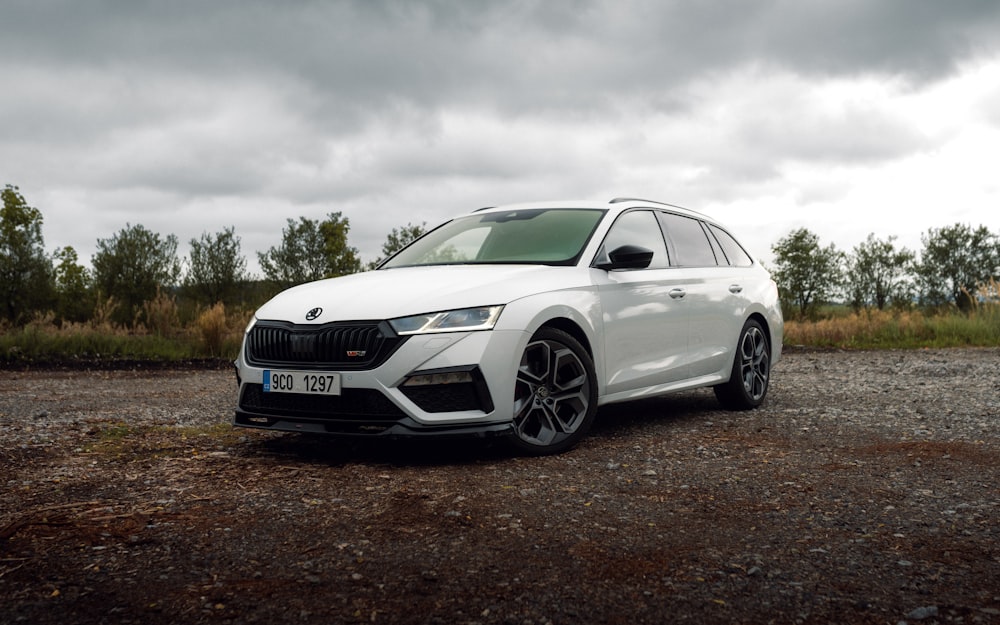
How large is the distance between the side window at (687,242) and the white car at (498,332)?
0.02 metres

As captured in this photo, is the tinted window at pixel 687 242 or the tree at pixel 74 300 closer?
the tinted window at pixel 687 242

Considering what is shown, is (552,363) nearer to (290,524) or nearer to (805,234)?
(290,524)

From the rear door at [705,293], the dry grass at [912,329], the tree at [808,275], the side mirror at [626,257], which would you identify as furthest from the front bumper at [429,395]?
the tree at [808,275]

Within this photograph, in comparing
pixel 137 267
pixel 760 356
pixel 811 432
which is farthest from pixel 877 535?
pixel 137 267

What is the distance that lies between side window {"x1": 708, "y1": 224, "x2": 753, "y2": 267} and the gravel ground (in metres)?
1.88

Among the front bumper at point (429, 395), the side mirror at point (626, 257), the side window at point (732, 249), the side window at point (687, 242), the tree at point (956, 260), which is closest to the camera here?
the front bumper at point (429, 395)

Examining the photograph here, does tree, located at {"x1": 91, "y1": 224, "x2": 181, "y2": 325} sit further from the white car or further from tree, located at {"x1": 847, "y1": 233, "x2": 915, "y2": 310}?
tree, located at {"x1": 847, "y1": 233, "x2": 915, "y2": 310}

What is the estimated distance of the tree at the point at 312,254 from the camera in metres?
33.8

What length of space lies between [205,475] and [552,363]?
2119 mm

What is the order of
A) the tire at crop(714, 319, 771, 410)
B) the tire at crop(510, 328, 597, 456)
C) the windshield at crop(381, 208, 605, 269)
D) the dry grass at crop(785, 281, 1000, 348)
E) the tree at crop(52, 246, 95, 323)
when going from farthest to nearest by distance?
1. the tree at crop(52, 246, 95, 323)
2. the dry grass at crop(785, 281, 1000, 348)
3. the tire at crop(714, 319, 771, 410)
4. the windshield at crop(381, 208, 605, 269)
5. the tire at crop(510, 328, 597, 456)

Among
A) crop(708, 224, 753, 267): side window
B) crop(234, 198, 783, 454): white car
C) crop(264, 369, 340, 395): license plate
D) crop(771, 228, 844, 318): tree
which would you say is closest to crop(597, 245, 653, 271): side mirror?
crop(234, 198, 783, 454): white car

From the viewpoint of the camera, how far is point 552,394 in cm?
536

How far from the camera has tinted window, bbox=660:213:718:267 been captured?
7090 mm

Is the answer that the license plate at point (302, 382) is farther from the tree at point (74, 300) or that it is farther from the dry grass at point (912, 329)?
the tree at point (74, 300)
